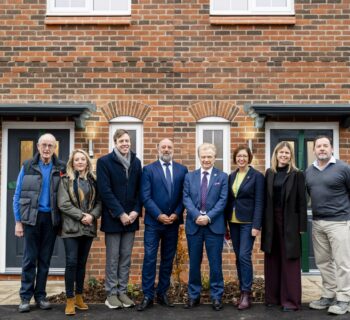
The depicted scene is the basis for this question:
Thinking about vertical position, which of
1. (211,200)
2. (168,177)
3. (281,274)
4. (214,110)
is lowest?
(281,274)

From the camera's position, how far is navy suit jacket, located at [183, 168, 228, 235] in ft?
19.1

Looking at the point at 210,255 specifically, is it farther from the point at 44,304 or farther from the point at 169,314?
the point at 44,304

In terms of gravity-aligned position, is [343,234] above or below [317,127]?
below

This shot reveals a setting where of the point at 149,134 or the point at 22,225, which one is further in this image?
the point at 149,134

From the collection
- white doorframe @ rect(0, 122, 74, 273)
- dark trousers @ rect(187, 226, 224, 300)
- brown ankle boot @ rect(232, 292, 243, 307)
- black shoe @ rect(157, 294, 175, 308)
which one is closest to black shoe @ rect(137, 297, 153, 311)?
black shoe @ rect(157, 294, 175, 308)

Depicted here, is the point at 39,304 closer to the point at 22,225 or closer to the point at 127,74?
the point at 22,225

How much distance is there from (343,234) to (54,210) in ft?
10.9

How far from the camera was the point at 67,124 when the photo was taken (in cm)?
808

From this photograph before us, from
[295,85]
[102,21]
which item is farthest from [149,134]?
[295,85]

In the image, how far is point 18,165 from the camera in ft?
26.6

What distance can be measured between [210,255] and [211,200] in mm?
655

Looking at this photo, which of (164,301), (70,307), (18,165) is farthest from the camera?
(18,165)

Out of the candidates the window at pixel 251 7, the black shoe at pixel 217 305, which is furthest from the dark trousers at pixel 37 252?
the window at pixel 251 7

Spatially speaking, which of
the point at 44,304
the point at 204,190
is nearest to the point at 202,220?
the point at 204,190
